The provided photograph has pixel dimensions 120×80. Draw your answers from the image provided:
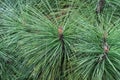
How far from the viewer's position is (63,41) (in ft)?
2.63

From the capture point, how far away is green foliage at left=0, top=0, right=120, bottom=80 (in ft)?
2.44

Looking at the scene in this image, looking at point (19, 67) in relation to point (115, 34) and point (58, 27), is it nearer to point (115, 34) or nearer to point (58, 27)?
point (58, 27)

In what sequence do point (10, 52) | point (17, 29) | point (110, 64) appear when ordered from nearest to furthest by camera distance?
point (110, 64) < point (17, 29) < point (10, 52)

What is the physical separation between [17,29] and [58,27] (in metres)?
0.14

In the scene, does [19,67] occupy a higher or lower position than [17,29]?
lower

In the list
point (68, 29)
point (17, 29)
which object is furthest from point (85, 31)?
point (17, 29)

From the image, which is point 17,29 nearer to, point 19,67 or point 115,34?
point 19,67

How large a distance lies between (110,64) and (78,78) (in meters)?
0.10

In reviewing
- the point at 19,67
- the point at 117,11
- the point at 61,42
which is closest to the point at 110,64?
the point at 61,42

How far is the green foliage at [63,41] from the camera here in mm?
743

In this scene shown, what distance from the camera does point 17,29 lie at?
0.88 metres

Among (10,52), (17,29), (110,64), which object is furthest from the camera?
(10,52)

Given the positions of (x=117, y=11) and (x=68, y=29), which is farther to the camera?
(x=117, y=11)

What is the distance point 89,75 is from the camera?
77 centimetres
